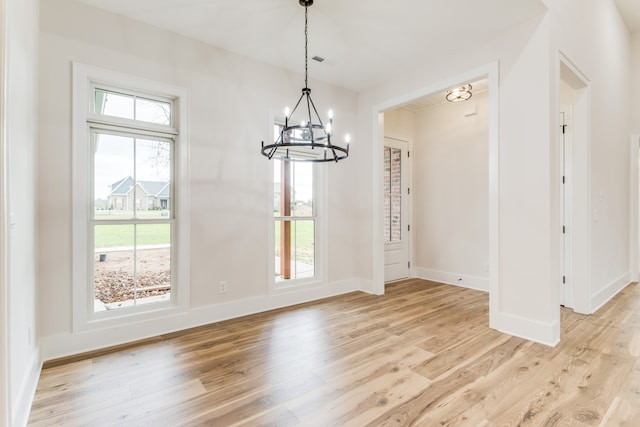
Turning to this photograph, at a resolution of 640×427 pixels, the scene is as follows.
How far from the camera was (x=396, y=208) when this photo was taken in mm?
5383

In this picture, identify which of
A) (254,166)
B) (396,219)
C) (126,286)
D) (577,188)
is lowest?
(126,286)

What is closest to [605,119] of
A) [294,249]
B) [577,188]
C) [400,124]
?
[577,188]

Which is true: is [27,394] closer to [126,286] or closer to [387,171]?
[126,286]

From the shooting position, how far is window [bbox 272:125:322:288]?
3.98 metres

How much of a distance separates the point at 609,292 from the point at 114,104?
20.1 ft

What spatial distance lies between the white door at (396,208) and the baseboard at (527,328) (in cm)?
227

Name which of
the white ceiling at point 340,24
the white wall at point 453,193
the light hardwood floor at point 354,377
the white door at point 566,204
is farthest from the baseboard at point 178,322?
the white ceiling at point 340,24

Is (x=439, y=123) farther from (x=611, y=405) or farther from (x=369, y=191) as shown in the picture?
(x=611, y=405)

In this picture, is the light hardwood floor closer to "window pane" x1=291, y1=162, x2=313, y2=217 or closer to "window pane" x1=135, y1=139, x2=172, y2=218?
"window pane" x1=135, y1=139, x2=172, y2=218

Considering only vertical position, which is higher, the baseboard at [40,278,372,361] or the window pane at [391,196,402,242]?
the window pane at [391,196,402,242]

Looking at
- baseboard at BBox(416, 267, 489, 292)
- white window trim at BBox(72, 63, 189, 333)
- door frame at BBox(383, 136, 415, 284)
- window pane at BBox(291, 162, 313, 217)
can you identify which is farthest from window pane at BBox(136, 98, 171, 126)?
baseboard at BBox(416, 267, 489, 292)

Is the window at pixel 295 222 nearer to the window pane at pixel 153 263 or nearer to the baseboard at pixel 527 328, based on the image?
the window pane at pixel 153 263

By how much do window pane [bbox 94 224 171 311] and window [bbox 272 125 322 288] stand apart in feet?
4.19

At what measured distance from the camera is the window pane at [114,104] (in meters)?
2.80
